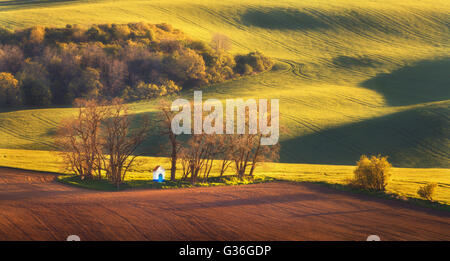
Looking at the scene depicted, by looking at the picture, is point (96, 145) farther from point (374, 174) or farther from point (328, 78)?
point (328, 78)

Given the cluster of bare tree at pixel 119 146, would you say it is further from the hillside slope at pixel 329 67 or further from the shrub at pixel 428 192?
the hillside slope at pixel 329 67

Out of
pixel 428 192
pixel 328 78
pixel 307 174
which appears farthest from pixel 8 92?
pixel 428 192

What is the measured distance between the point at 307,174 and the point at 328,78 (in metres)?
44.5

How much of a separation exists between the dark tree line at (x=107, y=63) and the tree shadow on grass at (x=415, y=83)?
19.2 metres

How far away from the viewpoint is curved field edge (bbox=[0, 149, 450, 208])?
30.2 m

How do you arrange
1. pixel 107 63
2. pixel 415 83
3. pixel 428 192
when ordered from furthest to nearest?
pixel 415 83
pixel 107 63
pixel 428 192

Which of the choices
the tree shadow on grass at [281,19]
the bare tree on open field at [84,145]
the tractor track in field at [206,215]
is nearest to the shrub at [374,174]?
the tractor track in field at [206,215]

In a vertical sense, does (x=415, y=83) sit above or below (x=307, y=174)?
above

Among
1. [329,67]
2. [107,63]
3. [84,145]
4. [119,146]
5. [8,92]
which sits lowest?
[84,145]

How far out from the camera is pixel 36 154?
1711 inches

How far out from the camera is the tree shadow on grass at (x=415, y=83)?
73.7 meters

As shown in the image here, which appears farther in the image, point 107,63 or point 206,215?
point 107,63

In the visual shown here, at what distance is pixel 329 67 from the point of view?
281 ft

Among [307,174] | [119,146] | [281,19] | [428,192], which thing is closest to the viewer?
[428,192]
